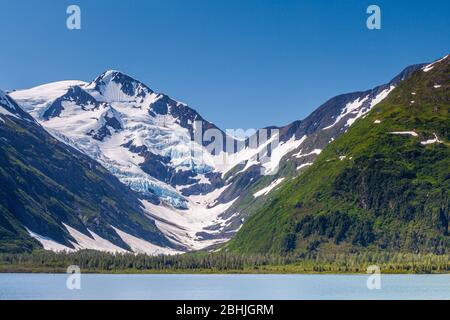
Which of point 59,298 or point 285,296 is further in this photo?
point 285,296

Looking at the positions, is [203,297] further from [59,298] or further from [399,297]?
[399,297]
